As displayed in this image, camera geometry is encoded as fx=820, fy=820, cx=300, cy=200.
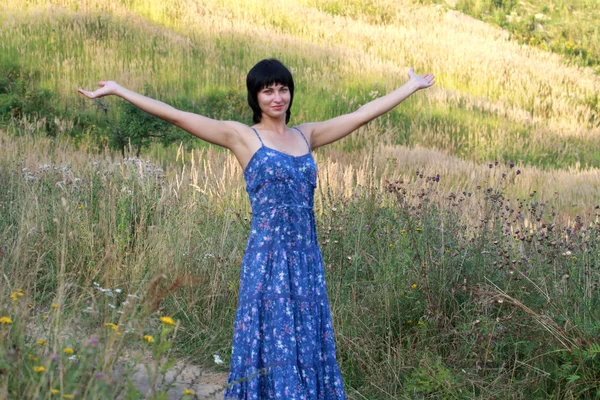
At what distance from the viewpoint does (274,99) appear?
412cm

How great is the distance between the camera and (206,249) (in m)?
6.24

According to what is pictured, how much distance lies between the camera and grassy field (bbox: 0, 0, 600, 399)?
388 centimetres

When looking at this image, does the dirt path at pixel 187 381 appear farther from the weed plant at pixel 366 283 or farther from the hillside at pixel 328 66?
the hillside at pixel 328 66

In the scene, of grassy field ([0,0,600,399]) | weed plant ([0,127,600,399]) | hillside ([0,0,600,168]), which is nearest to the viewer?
grassy field ([0,0,600,399])

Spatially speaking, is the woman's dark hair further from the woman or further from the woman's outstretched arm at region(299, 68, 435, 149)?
the woman's outstretched arm at region(299, 68, 435, 149)

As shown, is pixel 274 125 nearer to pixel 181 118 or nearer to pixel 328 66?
pixel 181 118

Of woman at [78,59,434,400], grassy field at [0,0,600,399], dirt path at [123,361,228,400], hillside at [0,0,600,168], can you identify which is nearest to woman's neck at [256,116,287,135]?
woman at [78,59,434,400]

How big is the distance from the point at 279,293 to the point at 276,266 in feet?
0.44

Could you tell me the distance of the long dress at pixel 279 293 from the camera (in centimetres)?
401

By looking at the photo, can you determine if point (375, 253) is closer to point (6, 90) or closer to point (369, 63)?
point (6, 90)

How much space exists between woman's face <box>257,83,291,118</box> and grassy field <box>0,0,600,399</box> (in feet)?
3.23

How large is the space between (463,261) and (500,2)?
30537 millimetres

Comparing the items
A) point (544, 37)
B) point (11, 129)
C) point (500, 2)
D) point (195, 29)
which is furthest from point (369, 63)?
point (500, 2)

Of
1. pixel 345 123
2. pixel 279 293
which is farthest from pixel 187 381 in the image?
pixel 345 123
